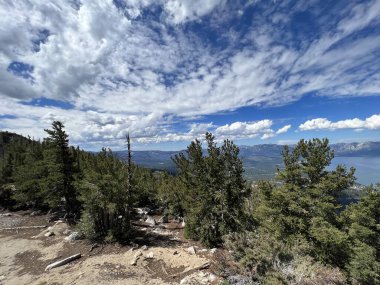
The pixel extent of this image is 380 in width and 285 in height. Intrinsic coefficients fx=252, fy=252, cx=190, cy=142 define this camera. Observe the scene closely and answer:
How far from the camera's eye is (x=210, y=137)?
24.2m

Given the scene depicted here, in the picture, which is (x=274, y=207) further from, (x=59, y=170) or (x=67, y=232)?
(x=59, y=170)

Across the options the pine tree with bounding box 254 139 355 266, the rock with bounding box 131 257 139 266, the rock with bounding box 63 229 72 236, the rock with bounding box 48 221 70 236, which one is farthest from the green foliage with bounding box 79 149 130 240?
the pine tree with bounding box 254 139 355 266

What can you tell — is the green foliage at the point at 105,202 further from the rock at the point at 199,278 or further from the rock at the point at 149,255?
the rock at the point at 199,278

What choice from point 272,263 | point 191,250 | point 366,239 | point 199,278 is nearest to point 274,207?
point 366,239

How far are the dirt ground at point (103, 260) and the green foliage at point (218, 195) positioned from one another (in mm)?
1915

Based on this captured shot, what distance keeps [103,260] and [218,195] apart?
417 inches

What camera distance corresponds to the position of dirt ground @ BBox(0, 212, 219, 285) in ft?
50.8

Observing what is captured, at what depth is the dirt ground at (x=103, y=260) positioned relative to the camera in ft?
50.8

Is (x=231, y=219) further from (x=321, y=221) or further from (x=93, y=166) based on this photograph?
(x=93, y=166)

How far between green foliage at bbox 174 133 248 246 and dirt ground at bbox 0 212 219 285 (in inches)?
Result: 75.4

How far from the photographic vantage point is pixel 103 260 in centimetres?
→ 1820

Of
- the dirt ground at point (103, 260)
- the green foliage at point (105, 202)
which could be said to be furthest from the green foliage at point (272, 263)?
the green foliage at point (105, 202)

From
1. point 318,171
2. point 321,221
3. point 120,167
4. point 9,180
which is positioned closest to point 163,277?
point 120,167

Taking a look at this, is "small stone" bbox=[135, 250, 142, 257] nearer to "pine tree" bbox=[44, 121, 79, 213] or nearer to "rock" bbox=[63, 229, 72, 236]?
"rock" bbox=[63, 229, 72, 236]
